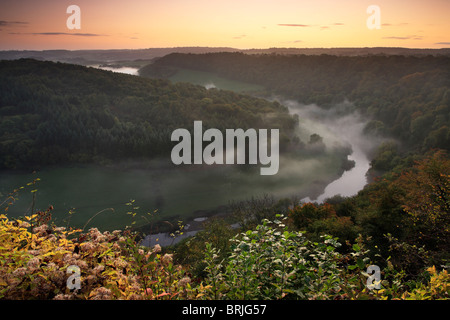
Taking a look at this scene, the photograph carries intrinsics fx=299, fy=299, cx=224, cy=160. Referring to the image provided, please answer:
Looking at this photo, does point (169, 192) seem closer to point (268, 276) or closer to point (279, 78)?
point (268, 276)

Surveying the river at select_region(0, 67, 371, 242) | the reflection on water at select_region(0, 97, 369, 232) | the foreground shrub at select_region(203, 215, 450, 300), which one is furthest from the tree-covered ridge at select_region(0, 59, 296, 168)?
the foreground shrub at select_region(203, 215, 450, 300)

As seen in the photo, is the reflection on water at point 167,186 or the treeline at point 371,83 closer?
the reflection on water at point 167,186

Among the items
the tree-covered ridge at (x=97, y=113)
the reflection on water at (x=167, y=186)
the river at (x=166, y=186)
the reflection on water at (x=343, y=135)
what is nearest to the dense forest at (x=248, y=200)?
the tree-covered ridge at (x=97, y=113)

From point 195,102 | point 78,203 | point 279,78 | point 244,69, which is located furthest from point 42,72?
point 279,78

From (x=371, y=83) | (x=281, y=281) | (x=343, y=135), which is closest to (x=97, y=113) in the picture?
(x=343, y=135)

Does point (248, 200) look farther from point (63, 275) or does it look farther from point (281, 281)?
point (63, 275)

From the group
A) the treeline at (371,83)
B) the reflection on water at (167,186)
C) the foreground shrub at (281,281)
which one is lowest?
the reflection on water at (167,186)

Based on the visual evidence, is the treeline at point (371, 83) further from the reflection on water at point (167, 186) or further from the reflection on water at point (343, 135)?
the reflection on water at point (167, 186)
